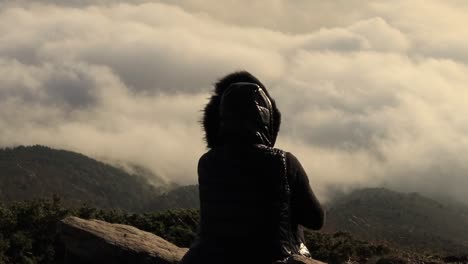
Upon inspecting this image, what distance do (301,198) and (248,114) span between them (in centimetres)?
111

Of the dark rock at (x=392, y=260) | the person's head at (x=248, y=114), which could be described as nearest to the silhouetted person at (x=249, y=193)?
the person's head at (x=248, y=114)

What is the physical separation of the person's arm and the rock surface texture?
3989 millimetres

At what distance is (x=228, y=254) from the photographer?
6.30 m

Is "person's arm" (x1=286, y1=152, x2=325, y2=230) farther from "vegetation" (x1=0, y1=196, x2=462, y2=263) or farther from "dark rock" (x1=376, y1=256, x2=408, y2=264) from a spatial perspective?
"dark rock" (x1=376, y1=256, x2=408, y2=264)

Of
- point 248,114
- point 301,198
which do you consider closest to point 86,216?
point 248,114

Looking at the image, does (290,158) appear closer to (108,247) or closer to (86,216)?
(108,247)

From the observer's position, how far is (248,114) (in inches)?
261

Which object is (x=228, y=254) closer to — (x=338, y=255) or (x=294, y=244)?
(x=294, y=244)

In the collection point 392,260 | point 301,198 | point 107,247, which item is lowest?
point 392,260

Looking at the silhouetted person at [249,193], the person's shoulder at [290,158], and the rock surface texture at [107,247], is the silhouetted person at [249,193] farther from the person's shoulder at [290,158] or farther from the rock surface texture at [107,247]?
the rock surface texture at [107,247]

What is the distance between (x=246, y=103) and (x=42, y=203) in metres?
13.2

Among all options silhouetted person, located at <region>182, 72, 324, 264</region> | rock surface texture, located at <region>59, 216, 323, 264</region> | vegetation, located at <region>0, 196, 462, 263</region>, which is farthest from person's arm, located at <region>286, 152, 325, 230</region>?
vegetation, located at <region>0, 196, 462, 263</region>

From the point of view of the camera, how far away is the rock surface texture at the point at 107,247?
10109 mm

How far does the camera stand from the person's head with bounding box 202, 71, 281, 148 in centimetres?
664
